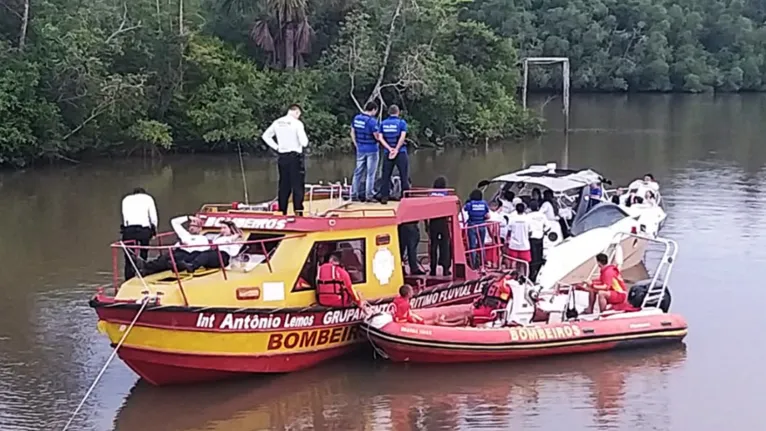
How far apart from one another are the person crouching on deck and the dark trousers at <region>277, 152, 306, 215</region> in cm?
265

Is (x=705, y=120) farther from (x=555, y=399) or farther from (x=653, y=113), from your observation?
(x=555, y=399)

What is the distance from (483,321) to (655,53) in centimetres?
7549

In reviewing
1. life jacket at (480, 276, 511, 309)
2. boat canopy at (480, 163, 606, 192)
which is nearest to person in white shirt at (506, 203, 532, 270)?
boat canopy at (480, 163, 606, 192)

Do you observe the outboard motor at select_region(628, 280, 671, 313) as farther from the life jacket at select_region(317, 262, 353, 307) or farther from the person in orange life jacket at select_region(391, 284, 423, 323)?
the life jacket at select_region(317, 262, 353, 307)

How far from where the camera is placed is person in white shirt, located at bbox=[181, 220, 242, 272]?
45.8 ft

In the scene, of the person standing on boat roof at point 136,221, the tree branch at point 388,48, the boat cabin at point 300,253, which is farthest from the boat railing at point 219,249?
the tree branch at point 388,48

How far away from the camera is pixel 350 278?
585 inches

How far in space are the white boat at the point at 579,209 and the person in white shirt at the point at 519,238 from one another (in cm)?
142

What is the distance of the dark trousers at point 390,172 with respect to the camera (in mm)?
16328

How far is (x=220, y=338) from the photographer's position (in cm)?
1345

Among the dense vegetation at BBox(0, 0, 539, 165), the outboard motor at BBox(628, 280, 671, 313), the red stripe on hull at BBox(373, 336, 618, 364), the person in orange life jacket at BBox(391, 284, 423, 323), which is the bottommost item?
the red stripe on hull at BBox(373, 336, 618, 364)

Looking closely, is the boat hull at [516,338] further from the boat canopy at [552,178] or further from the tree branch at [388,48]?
the tree branch at [388,48]

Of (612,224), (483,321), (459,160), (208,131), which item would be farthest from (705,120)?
(483,321)

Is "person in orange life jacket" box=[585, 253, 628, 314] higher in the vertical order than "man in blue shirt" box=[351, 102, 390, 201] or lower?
lower
